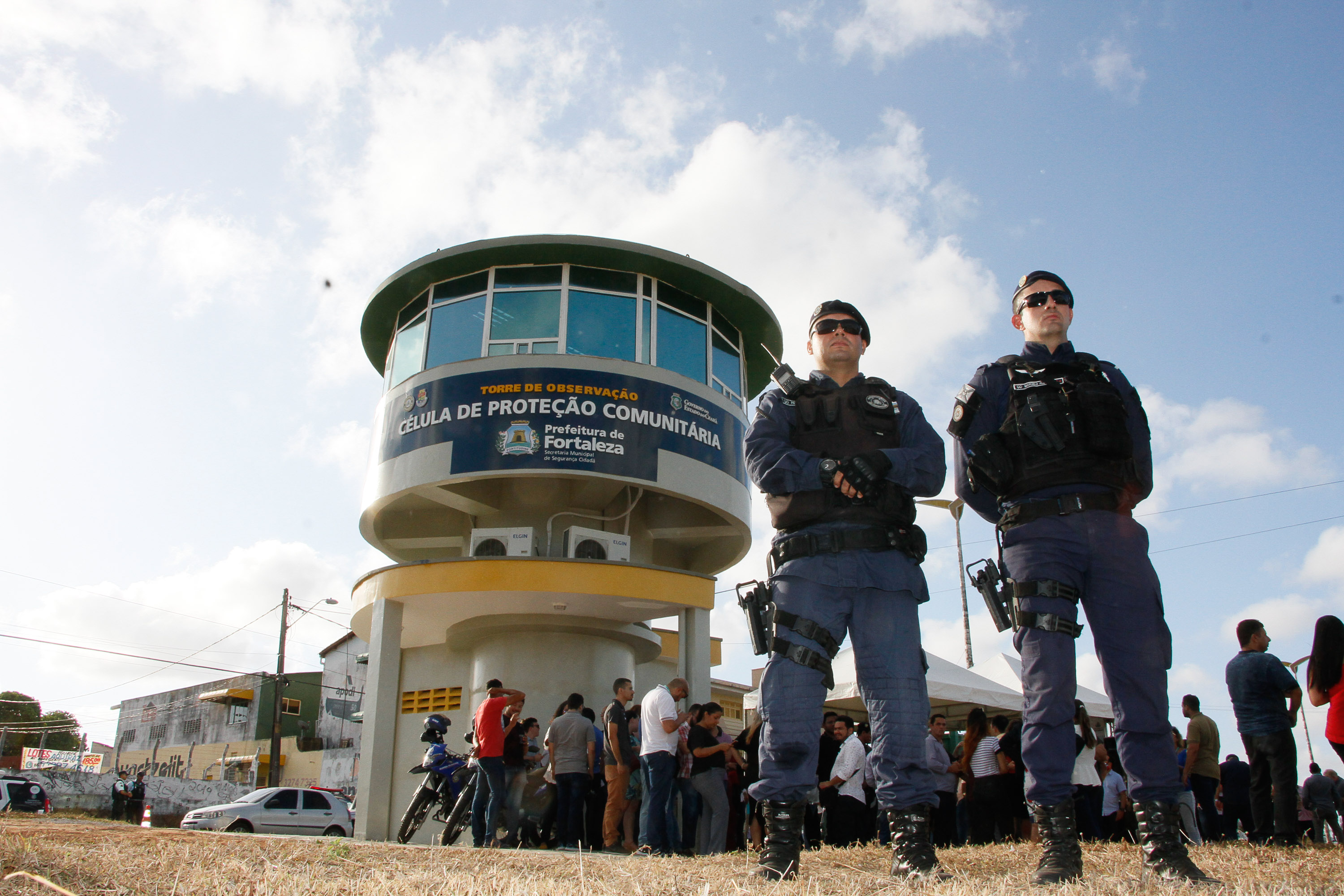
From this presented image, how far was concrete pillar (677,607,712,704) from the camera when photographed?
12.5 m

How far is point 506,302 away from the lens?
14.1m

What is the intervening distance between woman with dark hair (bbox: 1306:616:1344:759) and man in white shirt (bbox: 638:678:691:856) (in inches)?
174

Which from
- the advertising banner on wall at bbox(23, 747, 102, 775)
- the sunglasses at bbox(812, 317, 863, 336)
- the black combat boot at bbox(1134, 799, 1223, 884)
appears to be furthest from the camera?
the advertising banner on wall at bbox(23, 747, 102, 775)

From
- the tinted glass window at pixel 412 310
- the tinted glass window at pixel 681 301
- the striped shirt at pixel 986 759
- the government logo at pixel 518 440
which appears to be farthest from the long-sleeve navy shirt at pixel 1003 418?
the tinted glass window at pixel 412 310

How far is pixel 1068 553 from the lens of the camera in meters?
3.17

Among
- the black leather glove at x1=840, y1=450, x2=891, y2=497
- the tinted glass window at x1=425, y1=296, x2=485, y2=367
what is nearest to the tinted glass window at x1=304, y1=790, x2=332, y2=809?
the tinted glass window at x1=425, y1=296, x2=485, y2=367

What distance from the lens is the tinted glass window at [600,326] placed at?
45.1 ft

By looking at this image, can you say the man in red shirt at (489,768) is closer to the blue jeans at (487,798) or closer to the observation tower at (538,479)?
the blue jeans at (487,798)

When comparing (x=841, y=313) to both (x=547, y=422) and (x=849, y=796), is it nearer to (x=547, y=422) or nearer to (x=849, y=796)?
(x=849, y=796)

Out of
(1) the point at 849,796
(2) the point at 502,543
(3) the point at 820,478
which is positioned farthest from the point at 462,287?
(3) the point at 820,478

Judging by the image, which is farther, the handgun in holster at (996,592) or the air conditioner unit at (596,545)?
the air conditioner unit at (596,545)

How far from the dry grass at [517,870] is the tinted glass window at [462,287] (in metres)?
10.5

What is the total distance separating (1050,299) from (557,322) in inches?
427

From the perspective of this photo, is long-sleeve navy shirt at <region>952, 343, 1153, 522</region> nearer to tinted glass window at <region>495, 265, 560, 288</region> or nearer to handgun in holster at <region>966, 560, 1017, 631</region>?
handgun in holster at <region>966, 560, 1017, 631</region>
